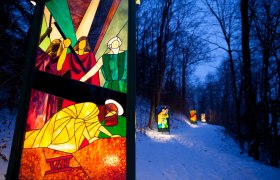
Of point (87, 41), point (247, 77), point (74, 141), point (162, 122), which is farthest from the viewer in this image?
point (162, 122)

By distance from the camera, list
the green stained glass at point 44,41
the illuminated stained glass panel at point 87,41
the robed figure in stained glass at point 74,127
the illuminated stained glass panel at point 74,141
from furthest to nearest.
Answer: the green stained glass at point 44,41 < the illuminated stained glass panel at point 87,41 < the robed figure in stained glass at point 74,127 < the illuminated stained glass panel at point 74,141

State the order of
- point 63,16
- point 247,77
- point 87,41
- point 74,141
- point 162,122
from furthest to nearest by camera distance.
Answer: point 162,122, point 247,77, point 63,16, point 87,41, point 74,141

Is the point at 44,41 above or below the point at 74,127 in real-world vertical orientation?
above

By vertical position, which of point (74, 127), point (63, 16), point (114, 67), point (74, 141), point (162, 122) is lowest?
point (162, 122)

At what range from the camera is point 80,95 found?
234 cm

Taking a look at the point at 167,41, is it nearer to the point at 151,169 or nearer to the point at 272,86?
the point at 272,86

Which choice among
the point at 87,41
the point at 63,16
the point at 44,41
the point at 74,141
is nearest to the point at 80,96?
the point at 74,141

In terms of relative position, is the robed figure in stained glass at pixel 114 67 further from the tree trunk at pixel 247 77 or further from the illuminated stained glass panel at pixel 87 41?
the tree trunk at pixel 247 77

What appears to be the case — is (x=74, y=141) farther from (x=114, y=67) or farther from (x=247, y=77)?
(x=247, y=77)

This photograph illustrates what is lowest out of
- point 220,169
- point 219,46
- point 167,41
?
point 220,169

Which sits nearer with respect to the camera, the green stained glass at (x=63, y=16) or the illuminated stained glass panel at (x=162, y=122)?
the green stained glass at (x=63, y=16)

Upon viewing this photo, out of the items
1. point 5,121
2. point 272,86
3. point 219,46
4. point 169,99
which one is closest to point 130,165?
point 5,121

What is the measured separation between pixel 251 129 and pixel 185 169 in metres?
4.85

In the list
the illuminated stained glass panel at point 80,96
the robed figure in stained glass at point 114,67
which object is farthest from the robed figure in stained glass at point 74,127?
the robed figure in stained glass at point 114,67
